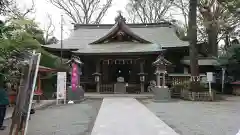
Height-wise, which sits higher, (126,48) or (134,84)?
(126,48)

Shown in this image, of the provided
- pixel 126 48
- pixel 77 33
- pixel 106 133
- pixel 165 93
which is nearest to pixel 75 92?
pixel 165 93

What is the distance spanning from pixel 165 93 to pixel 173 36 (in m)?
10.8

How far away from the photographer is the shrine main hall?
22.6m

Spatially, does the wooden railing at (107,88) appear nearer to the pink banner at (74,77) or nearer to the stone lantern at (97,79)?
the stone lantern at (97,79)

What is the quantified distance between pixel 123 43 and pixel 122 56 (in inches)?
71.2

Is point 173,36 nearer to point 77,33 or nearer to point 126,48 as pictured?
point 126,48

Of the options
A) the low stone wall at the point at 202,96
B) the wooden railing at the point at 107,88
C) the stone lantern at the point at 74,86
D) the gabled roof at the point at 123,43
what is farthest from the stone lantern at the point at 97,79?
the low stone wall at the point at 202,96

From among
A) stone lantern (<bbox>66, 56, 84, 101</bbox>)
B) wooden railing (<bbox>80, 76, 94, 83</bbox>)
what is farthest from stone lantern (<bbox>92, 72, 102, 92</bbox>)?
stone lantern (<bbox>66, 56, 84, 101</bbox>)

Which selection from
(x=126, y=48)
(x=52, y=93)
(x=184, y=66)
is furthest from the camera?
(x=184, y=66)

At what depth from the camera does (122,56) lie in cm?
2317

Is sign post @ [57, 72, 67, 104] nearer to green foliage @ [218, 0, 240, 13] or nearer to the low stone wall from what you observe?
the low stone wall

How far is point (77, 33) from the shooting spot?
2917 centimetres

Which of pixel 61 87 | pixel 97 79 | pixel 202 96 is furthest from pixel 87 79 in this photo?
pixel 202 96

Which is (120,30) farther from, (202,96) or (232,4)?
(232,4)
